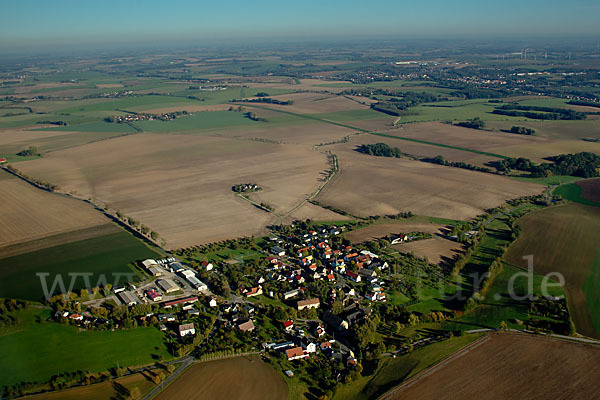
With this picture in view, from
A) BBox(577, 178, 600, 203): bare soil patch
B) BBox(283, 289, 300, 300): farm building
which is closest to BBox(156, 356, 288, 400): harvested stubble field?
BBox(283, 289, 300, 300): farm building

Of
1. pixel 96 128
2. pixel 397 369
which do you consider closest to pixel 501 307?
pixel 397 369

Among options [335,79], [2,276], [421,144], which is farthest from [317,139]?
[335,79]

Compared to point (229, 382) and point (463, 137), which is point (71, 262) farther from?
point (463, 137)

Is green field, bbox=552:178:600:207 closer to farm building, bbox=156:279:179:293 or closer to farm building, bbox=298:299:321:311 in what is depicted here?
farm building, bbox=298:299:321:311

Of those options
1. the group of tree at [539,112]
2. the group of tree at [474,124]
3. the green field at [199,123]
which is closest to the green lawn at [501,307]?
the group of tree at [474,124]

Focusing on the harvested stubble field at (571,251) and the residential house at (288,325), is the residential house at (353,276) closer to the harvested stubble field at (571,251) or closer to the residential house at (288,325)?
the residential house at (288,325)

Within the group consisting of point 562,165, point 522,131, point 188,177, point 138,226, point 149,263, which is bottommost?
point 149,263

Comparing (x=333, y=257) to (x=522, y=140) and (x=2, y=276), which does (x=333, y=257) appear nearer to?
(x=2, y=276)
